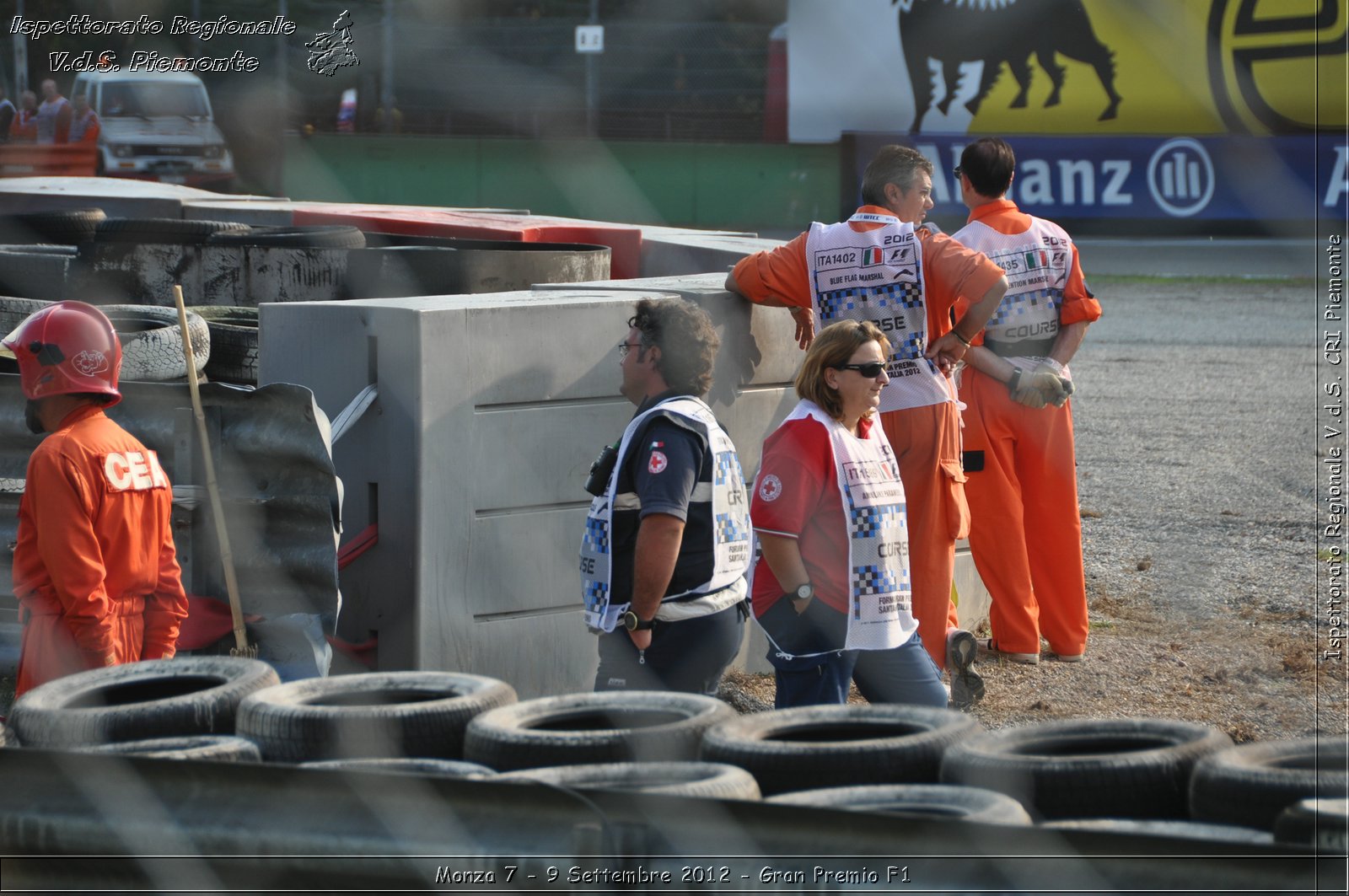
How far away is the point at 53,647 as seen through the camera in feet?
10.3

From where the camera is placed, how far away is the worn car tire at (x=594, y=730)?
2.43 m

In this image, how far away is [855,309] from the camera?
4.26 metres

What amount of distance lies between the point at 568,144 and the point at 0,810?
1791 cm

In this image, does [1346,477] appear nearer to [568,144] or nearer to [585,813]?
[585,813]

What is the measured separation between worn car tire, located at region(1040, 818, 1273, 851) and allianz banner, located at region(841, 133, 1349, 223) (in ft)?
51.6

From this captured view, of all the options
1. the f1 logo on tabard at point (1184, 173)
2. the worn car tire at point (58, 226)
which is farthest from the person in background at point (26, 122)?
the f1 logo on tabard at point (1184, 173)

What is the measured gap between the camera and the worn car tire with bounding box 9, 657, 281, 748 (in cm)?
261

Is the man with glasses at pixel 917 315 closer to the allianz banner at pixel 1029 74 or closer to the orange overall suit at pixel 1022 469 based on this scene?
the orange overall suit at pixel 1022 469

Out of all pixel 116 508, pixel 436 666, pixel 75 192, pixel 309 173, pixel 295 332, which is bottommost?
pixel 436 666

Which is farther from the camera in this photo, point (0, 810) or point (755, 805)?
point (0, 810)

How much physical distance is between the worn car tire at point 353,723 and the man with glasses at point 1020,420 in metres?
2.49

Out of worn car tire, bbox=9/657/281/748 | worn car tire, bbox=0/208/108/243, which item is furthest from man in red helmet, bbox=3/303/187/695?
worn car tire, bbox=0/208/108/243

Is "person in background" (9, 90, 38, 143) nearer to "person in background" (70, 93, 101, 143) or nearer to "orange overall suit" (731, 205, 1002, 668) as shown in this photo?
"person in background" (70, 93, 101, 143)

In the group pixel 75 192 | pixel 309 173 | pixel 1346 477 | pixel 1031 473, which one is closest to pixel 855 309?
pixel 1031 473
